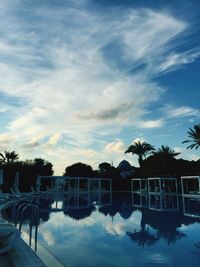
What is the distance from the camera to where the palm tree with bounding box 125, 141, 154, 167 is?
48.0 meters

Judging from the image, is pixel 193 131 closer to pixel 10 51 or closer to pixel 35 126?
pixel 35 126

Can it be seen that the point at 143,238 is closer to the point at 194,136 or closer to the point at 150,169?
the point at 150,169

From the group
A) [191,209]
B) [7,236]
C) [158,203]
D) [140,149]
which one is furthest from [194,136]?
[7,236]

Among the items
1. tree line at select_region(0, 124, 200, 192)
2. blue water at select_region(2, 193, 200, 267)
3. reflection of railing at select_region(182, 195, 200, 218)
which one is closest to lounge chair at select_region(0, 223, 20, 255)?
blue water at select_region(2, 193, 200, 267)

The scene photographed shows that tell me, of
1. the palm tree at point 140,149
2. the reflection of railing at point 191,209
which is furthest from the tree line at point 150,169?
the reflection of railing at point 191,209

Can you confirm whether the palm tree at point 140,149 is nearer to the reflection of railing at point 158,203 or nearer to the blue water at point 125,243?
the reflection of railing at point 158,203

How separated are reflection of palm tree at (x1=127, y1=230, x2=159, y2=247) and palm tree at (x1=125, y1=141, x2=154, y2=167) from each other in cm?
3800

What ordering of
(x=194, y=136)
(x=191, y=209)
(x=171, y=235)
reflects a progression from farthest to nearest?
(x=194, y=136), (x=191, y=209), (x=171, y=235)

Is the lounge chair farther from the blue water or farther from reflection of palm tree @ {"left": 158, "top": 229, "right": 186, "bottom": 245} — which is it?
reflection of palm tree @ {"left": 158, "top": 229, "right": 186, "bottom": 245}

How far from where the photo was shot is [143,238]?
9102mm

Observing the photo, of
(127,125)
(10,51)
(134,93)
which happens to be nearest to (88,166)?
(127,125)

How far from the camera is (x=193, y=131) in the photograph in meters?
36.8

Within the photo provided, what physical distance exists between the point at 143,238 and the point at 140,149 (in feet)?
129

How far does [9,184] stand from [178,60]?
83.1 ft
